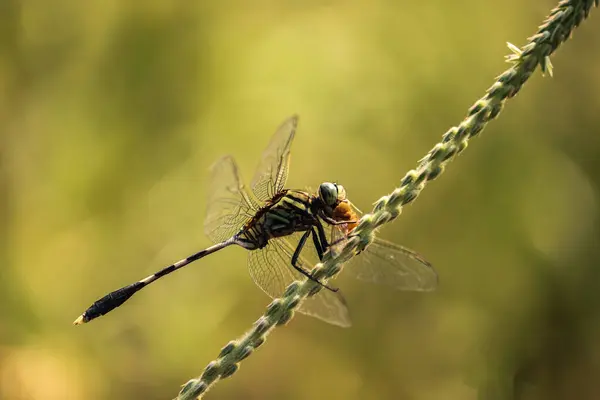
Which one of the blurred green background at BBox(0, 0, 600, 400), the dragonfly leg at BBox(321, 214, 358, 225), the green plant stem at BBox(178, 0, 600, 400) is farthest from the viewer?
the blurred green background at BBox(0, 0, 600, 400)

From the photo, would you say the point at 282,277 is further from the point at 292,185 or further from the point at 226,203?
the point at 292,185

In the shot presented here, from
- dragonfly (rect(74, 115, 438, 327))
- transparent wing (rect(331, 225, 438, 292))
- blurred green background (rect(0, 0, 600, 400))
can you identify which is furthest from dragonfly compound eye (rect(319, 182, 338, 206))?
blurred green background (rect(0, 0, 600, 400))

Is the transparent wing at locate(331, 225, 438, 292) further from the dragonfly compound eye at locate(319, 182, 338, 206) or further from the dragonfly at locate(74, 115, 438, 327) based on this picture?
the dragonfly compound eye at locate(319, 182, 338, 206)

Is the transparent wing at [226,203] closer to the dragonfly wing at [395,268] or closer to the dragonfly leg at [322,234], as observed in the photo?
the dragonfly leg at [322,234]

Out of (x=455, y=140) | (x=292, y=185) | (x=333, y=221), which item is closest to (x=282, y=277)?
(x=333, y=221)

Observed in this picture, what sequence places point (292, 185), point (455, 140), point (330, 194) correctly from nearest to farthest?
point (455, 140)
point (330, 194)
point (292, 185)

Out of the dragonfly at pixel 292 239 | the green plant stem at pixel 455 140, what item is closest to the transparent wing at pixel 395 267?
the dragonfly at pixel 292 239

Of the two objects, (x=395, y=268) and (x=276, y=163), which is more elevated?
(x=276, y=163)
